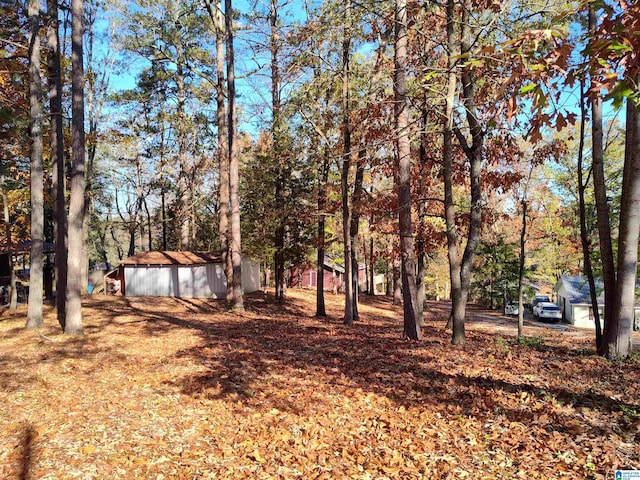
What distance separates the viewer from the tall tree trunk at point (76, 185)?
9852 millimetres

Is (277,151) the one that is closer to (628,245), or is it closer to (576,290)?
(628,245)

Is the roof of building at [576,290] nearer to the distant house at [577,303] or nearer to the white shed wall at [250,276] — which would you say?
the distant house at [577,303]

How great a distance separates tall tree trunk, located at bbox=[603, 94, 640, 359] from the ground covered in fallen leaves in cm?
53

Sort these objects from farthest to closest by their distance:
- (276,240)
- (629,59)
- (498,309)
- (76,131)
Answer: (498,309), (276,240), (76,131), (629,59)

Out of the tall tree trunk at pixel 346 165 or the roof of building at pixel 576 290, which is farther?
the roof of building at pixel 576 290

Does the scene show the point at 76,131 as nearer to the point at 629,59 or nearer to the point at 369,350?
the point at 369,350

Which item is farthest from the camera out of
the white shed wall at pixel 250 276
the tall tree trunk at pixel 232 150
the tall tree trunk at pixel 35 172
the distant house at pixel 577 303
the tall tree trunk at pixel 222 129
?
the distant house at pixel 577 303

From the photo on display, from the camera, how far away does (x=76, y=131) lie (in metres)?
10.0

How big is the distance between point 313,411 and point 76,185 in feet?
27.0

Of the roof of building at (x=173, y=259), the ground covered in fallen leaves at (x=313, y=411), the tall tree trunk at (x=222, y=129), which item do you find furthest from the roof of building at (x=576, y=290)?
the roof of building at (x=173, y=259)

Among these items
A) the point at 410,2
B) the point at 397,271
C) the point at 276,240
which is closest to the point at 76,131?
the point at 410,2

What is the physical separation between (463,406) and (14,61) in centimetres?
1785

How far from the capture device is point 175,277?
24016mm

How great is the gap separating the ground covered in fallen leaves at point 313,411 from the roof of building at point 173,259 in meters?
14.4
